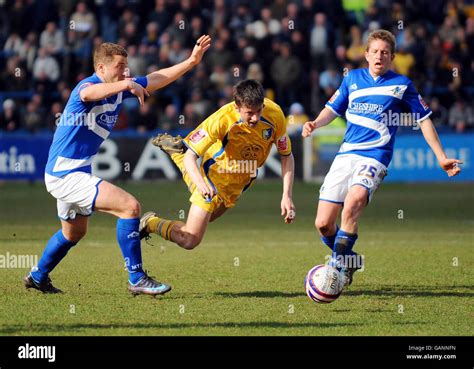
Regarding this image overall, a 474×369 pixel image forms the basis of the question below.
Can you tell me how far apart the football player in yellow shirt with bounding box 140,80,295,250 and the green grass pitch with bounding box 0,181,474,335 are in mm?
599

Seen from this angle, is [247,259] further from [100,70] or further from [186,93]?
[186,93]

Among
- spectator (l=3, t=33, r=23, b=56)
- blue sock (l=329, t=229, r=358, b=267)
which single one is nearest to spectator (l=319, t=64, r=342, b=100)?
spectator (l=3, t=33, r=23, b=56)

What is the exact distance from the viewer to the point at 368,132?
917cm

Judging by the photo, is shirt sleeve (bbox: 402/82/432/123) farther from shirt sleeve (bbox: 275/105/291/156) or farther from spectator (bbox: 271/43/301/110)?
spectator (bbox: 271/43/301/110)

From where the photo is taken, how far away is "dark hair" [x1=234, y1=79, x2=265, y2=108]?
28.3 feet

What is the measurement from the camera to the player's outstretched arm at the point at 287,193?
8633 mm

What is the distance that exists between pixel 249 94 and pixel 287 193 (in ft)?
3.06

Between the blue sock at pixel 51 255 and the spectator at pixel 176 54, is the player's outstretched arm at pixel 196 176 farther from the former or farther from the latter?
the spectator at pixel 176 54

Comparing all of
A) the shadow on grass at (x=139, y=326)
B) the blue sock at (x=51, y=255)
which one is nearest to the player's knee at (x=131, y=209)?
the blue sock at (x=51, y=255)

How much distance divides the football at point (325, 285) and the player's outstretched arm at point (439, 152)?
132cm

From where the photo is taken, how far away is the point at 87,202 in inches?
337

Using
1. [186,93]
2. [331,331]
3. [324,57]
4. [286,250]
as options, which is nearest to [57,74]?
[186,93]
